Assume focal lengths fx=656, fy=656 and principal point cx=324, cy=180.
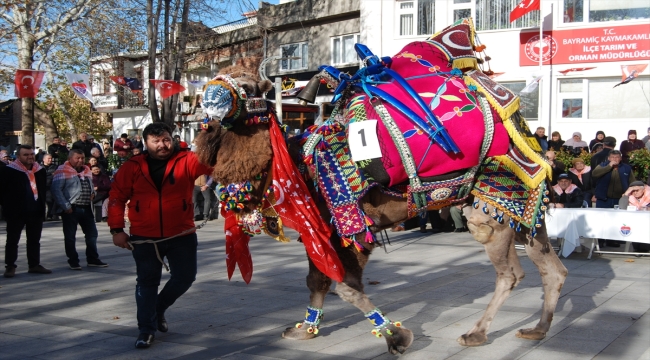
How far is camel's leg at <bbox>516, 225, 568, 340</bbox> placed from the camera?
575 centimetres

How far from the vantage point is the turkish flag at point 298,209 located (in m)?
4.98

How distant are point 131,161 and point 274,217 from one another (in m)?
1.51

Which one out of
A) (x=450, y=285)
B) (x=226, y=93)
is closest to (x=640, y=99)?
(x=450, y=285)

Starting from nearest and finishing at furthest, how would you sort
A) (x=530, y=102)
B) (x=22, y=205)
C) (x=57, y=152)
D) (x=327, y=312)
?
1. (x=327, y=312)
2. (x=22, y=205)
3. (x=57, y=152)
4. (x=530, y=102)

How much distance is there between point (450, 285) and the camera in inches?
326

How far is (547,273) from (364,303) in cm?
177

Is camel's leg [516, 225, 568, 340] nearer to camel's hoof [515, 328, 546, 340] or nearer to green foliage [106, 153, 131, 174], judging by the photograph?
camel's hoof [515, 328, 546, 340]

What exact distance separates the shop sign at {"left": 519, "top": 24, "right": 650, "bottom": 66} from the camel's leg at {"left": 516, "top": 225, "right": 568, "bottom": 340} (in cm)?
1541

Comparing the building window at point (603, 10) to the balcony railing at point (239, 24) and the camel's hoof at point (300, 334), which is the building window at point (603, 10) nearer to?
the balcony railing at point (239, 24)

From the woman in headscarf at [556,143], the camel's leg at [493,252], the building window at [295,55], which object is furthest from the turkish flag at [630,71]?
the camel's leg at [493,252]

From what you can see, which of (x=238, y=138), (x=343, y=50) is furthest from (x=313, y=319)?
(x=343, y=50)

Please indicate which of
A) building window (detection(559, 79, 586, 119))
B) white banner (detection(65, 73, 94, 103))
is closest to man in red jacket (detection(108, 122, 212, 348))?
white banner (detection(65, 73, 94, 103))

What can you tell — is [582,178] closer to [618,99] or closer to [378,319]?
[618,99]

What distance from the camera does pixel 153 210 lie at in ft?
18.9
